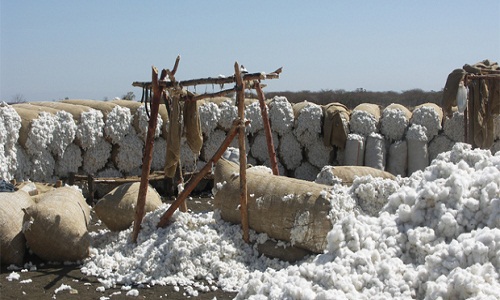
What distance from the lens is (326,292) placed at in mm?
3295

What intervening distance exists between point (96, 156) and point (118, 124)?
802mm

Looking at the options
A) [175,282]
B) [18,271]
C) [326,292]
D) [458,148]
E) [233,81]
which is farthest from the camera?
[233,81]

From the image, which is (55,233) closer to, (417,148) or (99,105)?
(99,105)

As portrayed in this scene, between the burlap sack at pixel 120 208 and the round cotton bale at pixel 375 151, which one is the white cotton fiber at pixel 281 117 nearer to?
the round cotton bale at pixel 375 151

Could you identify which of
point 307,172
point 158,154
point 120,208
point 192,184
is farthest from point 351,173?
point 158,154

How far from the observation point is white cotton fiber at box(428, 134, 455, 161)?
40.4 ft

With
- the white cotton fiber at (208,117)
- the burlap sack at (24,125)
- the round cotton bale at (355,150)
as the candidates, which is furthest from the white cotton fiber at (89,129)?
the round cotton bale at (355,150)

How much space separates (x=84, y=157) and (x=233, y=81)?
18.0 feet

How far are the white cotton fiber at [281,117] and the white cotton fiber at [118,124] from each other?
311 cm

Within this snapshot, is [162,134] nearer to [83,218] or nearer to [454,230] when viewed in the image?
[83,218]

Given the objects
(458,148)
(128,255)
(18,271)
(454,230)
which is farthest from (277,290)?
(18,271)

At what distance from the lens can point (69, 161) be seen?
37.7 feet

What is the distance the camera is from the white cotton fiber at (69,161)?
11.4 metres

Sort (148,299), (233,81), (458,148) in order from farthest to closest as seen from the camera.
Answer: (233,81) → (148,299) → (458,148)
